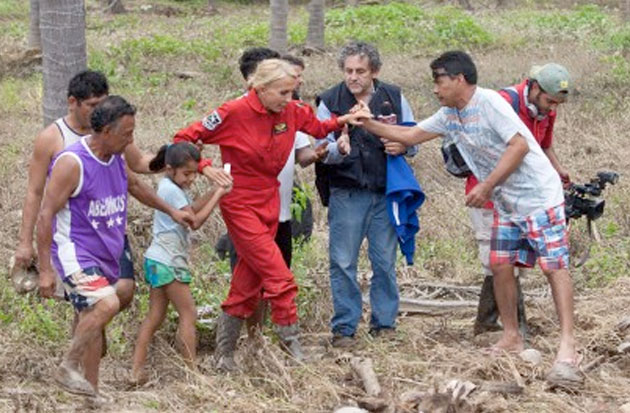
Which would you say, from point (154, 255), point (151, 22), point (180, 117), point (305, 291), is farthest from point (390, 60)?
point (154, 255)

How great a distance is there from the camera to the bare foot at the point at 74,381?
614 centimetres

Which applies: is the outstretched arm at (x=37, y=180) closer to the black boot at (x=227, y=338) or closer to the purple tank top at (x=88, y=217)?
the purple tank top at (x=88, y=217)

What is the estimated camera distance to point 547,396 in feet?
20.2

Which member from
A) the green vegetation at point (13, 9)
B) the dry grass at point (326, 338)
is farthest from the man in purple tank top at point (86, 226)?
the green vegetation at point (13, 9)

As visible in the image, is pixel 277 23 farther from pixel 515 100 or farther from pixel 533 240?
pixel 533 240

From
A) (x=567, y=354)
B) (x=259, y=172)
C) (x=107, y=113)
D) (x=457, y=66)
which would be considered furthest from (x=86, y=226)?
(x=567, y=354)

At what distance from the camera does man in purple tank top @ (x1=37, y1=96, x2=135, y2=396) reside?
6.01 meters

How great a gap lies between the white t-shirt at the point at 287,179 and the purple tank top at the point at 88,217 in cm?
127

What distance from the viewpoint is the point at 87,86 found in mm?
6371

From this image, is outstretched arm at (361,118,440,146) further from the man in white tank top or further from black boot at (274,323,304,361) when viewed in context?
the man in white tank top

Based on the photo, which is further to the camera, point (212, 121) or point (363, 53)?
point (363, 53)

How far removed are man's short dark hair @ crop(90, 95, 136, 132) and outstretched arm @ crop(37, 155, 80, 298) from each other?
0.21 meters

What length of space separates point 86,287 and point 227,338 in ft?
4.25

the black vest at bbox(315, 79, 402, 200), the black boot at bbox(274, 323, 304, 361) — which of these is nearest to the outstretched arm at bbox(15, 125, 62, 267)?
the black boot at bbox(274, 323, 304, 361)
